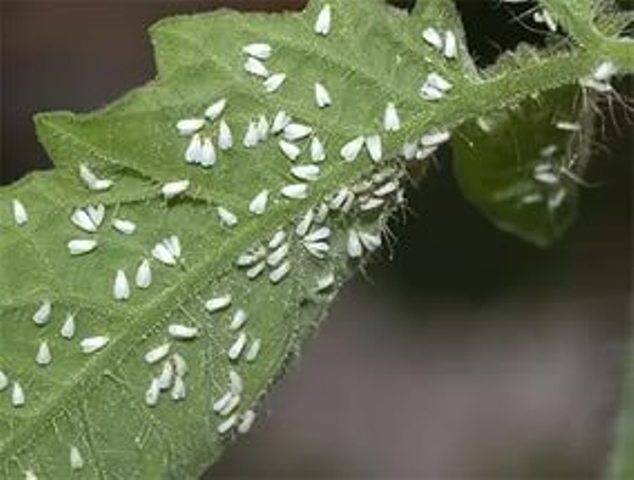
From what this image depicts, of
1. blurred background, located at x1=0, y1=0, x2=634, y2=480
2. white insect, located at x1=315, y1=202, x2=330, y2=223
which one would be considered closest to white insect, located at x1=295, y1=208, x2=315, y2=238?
white insect, located at x1=315, y1=202, x2=330, y2=223

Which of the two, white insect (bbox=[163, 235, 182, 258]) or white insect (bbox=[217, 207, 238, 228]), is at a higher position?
white insect (bbox=[217, 207, 238, 228])

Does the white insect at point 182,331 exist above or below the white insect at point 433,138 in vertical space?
below

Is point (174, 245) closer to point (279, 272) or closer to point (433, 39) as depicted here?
point (279, 272)

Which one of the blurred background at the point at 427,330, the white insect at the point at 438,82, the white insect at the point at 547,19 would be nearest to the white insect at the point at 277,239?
the white insect at the point at 438,82

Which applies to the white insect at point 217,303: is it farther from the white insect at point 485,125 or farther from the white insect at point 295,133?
the white insect at point 485,125

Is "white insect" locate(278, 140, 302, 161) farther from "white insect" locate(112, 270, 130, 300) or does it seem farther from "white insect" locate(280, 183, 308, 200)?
"white insect" locate(112, 270, 130, 300)

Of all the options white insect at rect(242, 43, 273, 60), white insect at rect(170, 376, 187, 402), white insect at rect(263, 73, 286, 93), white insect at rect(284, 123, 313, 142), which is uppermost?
white insect at rect(242, 43, 273, 60)

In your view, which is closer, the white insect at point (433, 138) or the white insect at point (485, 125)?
the white insect at point (433, 138)
